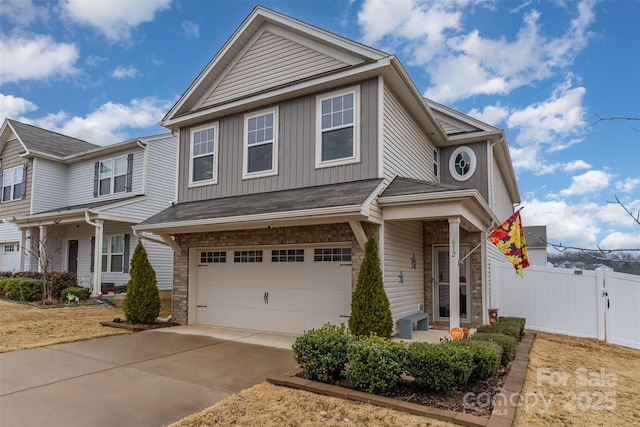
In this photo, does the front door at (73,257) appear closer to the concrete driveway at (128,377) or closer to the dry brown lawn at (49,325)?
the dry brown lawn at (49,325)

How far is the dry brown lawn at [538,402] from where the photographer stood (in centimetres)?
439

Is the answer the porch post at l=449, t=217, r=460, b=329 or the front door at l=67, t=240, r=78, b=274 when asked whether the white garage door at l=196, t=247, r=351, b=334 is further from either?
the front door at l=67, t=240, r=78, b=274

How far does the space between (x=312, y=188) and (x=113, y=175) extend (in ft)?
41.3

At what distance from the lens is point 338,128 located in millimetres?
9141

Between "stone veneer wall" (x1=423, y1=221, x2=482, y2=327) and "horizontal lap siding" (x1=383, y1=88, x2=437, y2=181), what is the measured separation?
1.50 m

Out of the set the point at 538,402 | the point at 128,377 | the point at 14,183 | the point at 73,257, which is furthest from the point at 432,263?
the point at 14,183

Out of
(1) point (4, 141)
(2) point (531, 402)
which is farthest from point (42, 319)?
(1) point (4, 141)

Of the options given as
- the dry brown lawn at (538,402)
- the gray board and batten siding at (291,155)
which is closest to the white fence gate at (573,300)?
the dry brown lawn at (538,402)

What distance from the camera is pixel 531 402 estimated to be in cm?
500

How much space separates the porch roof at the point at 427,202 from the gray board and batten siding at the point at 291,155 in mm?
766

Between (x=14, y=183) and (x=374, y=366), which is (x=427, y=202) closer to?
(x=374, y=366)

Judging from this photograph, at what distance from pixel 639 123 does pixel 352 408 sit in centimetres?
397

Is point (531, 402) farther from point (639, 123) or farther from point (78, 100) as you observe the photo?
point (78, 100)

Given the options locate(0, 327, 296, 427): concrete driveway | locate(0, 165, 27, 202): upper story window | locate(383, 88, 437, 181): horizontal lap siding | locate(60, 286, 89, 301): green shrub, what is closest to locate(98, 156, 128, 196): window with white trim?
locate(0, 165, 27, 202): upper story window
